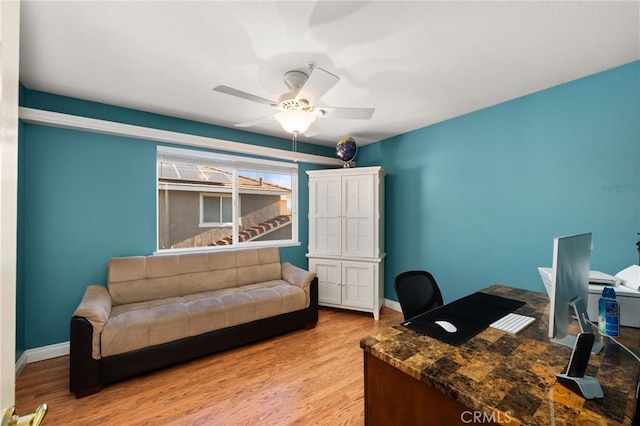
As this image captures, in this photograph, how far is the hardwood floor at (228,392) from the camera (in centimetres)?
172

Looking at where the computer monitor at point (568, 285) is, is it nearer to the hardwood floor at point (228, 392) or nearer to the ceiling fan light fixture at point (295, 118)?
the hardwood floor at point (228, 392)

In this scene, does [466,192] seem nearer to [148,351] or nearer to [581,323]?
[581,323]

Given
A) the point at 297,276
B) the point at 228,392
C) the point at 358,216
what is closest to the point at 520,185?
the point at 358,216

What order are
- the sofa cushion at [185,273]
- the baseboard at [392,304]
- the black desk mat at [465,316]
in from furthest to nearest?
the baseboard at [392,304] → the sofa cushion at [185,273] → the black desk mat at [465,316]

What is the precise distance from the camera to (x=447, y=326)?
133 cm

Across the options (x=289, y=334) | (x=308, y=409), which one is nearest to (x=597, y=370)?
(x=308, y=409)

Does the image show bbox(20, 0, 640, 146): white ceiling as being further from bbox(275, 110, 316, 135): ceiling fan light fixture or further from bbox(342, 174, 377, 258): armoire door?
bbox(342, 174, 377, 258): armoire door

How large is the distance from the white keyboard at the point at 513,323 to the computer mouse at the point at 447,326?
22cm

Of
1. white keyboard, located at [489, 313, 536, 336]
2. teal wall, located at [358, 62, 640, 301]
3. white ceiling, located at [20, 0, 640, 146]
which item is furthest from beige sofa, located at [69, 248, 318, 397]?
white keyboard, located at [489, 313, 536, 336]

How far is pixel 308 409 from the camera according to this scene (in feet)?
5.89

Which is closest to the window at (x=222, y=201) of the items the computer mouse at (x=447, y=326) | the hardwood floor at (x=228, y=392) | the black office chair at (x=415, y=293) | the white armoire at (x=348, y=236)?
the white armoire at (x=348, y=236)

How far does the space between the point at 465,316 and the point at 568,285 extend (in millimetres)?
531

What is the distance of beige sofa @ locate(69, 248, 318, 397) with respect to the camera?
6.43ft

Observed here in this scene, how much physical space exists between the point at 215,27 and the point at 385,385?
7.04 feet
